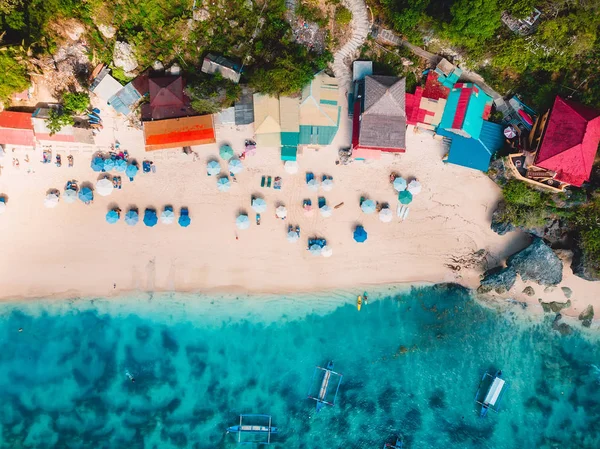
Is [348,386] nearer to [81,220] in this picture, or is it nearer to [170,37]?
[81,220]

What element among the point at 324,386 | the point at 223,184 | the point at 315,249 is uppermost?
the point at 223,184

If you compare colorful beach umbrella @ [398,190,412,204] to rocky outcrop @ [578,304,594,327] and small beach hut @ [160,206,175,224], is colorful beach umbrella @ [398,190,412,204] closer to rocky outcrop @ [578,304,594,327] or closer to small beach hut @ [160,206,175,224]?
small beach hut @ [160,206,175,224]

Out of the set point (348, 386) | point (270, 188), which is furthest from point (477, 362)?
point (270, 188)

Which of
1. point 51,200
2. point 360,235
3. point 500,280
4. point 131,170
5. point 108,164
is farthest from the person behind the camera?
point 500,280

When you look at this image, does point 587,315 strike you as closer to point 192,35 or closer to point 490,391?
point 490,391

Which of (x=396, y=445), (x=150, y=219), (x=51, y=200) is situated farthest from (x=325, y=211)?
(x=51, y=200)
